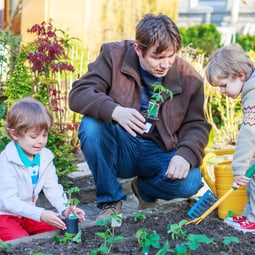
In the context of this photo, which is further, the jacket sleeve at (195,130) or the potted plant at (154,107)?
the jacket sleeve at (195,130)

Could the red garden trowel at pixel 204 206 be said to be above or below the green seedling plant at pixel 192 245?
below

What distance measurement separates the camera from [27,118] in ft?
9.73

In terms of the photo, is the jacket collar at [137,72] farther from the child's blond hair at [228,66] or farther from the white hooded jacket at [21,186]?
the white hooded jacket at [21,186]

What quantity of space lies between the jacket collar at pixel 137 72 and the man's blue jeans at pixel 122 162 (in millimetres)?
308

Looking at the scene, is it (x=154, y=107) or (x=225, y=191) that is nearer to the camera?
(x=154, y=107)

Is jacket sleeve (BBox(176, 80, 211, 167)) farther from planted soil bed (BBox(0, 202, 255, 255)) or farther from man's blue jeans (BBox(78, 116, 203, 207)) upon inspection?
planted soil bed (BBox(0, 202, 255, 255))

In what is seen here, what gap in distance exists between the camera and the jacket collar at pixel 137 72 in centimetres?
339

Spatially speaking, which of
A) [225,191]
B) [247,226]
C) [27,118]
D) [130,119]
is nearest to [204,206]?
[225,191]

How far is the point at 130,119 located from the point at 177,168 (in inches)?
15.7

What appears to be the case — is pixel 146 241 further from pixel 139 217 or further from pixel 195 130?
pixel 195 130

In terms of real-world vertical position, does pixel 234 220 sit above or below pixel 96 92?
below

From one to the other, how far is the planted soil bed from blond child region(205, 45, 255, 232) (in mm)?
140

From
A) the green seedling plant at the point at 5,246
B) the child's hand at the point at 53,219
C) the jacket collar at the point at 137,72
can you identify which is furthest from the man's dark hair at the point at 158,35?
the green seedling plant at the point at 5,246

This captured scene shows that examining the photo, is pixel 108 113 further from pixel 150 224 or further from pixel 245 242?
pixel 245 242
